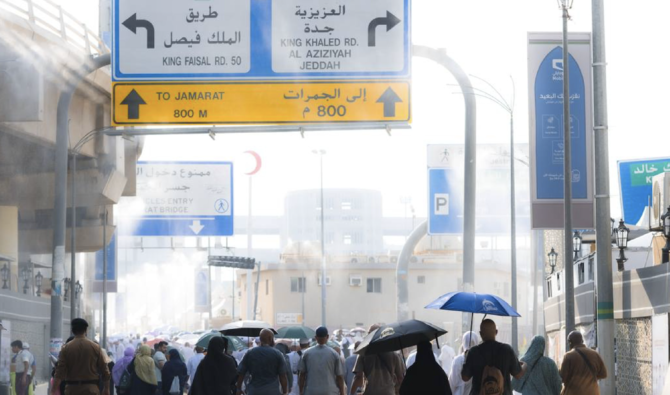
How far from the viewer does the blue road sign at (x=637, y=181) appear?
42250 mm

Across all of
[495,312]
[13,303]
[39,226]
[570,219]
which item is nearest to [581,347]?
[495,312]

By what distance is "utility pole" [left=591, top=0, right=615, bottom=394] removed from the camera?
714 inches

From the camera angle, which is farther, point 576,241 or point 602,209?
point 576,241

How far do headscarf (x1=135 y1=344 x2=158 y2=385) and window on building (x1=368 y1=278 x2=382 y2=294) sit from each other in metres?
66.3

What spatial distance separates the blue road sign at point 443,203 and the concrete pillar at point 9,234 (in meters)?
13.2

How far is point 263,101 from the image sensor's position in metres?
21.6

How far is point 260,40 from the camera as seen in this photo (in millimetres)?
21906

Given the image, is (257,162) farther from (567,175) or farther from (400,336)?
(400,336)

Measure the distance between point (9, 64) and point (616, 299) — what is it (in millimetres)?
12968

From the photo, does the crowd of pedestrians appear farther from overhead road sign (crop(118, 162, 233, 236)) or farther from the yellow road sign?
overhead road sign (crop(118, 162, 233, 236))

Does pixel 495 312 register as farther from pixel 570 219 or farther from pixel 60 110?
pixel 60 110

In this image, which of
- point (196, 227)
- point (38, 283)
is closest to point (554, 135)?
point (38, 283)

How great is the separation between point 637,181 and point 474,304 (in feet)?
97.8

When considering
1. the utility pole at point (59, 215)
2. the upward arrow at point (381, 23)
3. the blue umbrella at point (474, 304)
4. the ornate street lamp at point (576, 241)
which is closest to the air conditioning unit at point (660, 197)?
the ornate street lamp at point (576, 241)
